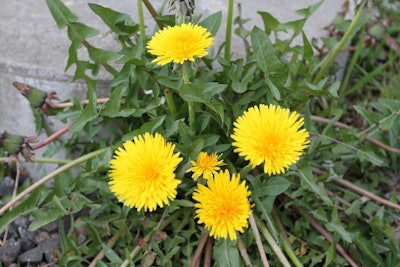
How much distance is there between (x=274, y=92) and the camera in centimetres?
158

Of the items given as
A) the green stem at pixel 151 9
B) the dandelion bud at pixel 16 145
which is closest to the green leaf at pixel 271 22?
the green stem at pixel 151 9

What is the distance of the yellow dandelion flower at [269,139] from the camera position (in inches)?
50.4

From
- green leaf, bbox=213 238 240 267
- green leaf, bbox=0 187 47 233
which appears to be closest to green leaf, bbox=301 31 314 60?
green leaf, bbox=213 238 240 267

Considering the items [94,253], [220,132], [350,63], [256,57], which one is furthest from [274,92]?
[350,63]

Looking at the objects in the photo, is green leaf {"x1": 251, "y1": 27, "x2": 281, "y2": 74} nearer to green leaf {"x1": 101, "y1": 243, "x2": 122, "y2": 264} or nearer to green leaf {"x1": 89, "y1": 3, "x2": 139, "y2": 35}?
green leaf {"x1": 89, "y1": 3, "x2": 139, "y2": 35}

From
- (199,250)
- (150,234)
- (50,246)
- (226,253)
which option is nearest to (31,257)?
(50,246)

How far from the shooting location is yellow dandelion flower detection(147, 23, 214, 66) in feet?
4.50

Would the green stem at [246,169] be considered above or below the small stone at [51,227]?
above

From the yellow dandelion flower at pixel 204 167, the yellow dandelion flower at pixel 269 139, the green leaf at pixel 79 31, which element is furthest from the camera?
the green leaf at pixel 79 31

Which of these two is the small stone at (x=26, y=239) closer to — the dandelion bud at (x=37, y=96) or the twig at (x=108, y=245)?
the twig at (x=108, y=245)

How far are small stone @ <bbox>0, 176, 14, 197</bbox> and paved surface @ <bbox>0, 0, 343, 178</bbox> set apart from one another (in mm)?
191

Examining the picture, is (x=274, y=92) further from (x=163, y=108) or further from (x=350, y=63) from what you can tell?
(x=350, y=63)

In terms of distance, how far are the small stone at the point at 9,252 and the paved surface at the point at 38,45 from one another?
449mm

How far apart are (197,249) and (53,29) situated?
108cm
